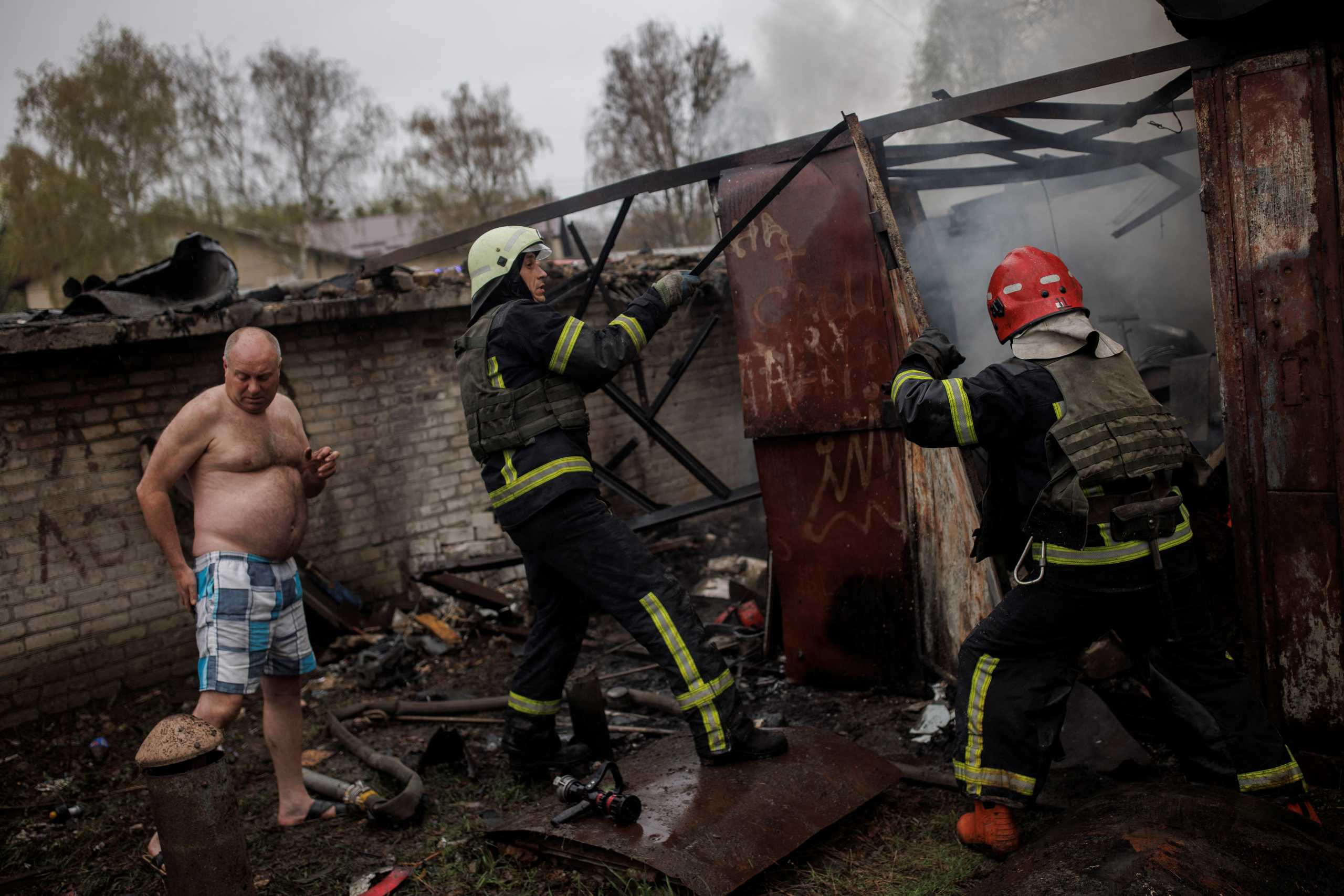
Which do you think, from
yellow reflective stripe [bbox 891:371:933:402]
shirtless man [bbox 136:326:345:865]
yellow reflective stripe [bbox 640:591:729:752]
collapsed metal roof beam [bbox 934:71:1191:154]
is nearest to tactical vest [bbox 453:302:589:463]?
shirtless man [bbox 136:326:345:865]

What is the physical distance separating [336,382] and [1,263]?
21638 mm

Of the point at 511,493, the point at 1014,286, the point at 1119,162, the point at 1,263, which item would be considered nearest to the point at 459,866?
the point at 511,493

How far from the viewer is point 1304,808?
2729mm

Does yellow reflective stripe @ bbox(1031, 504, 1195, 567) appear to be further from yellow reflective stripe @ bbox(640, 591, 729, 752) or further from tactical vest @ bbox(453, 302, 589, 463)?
tactical vest @ bbox(453, 302, 589, 463)

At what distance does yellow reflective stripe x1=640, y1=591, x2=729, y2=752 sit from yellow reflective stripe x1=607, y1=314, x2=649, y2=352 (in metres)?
1.09

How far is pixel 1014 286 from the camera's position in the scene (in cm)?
288

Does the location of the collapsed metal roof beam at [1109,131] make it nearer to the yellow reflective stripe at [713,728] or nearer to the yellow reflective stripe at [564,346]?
the yellow reflective stripe at [564,346]

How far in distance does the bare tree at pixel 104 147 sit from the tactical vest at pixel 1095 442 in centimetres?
3056

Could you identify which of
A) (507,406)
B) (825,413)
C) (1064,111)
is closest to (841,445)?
(825,413)

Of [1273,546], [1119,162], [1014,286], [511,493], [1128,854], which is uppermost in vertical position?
[1119,162]

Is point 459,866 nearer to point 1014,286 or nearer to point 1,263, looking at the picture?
point 1014,286

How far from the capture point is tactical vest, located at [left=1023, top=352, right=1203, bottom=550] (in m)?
2.64

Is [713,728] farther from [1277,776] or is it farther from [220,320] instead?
[220,320]

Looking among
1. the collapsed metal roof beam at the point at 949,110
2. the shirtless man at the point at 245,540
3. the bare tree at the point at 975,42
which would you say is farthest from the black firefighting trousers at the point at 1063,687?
the bare tree at the point at 975,42
